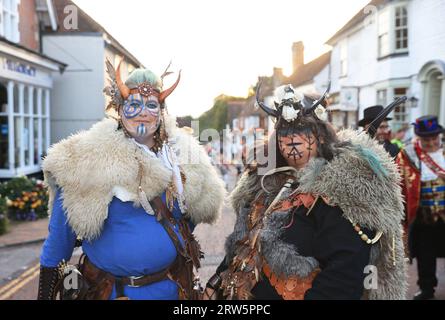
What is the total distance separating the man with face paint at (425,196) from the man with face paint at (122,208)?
301 cm

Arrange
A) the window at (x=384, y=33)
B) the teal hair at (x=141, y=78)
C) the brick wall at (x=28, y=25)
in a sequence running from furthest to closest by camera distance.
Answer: the window at (x=384, y=33), the brick wall at (x=28, y=25), the teal hair at (x=141, y=78)

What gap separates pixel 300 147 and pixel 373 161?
36 centimetres

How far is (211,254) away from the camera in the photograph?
6770 millimetres

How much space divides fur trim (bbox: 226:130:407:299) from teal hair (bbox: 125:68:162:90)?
3.21ft

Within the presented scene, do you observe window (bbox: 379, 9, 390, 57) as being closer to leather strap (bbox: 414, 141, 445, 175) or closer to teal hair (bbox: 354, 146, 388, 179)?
leather strap (bbox: 414, 141, 445, 175)

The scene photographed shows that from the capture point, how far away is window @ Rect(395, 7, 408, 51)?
44.5 ft

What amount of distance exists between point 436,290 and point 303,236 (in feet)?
13.1

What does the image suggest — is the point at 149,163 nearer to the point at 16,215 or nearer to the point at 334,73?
the point at 16,215

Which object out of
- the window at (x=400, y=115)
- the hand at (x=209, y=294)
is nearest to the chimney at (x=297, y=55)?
the window at (x=400, y=115)

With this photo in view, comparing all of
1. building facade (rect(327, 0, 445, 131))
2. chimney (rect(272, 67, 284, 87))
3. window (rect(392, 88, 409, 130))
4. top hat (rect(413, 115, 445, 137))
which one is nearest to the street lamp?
building facade (rect(327, 0, 445, 131))

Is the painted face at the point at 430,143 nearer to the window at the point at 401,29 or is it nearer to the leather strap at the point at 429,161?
the leather strap at the point at 429,161

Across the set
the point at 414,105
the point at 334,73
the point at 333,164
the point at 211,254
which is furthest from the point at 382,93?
the point at 333,164

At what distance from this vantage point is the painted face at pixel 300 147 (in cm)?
221
